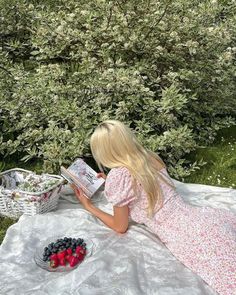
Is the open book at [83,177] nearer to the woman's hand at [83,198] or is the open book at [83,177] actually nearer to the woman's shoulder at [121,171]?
the woman's hand at [83,198]

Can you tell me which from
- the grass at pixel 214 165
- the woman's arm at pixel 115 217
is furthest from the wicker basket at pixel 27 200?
the grass at pixel 214 165

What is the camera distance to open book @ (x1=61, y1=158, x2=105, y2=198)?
3.37 meters

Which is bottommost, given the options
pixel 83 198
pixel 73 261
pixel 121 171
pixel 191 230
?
pixel 73 261

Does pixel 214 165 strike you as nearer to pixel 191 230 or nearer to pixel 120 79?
pixel 120 79

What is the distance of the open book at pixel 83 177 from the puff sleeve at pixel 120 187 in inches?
18.9

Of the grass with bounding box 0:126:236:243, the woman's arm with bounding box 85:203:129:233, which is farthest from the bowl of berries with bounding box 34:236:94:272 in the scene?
Result: the grass with bounding box 0:126:236:243

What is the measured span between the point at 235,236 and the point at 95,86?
2170mm

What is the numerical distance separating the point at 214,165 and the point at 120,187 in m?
Answer: 1.83

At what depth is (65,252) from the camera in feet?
9.39

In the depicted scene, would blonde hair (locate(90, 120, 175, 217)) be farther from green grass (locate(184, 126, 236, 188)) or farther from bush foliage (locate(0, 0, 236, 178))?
green grass (locate(184, 126, 236, 188))

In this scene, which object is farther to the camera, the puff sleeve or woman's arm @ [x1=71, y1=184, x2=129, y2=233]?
woman's arm @ [x1=71, y1=184, x2=129, y2=233]

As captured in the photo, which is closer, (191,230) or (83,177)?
(191,230)

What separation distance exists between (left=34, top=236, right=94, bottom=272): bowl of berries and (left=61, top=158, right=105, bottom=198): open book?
471 millimetres

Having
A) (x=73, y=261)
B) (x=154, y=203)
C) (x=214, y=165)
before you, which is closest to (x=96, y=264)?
(x=73, y=261)
